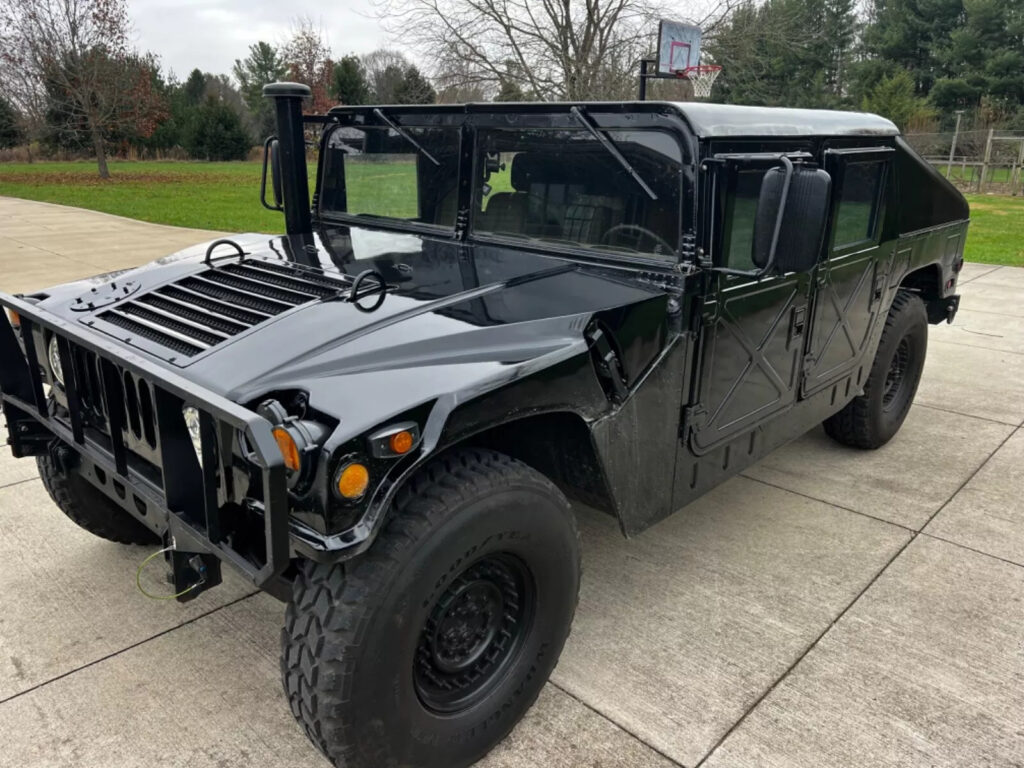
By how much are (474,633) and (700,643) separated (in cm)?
101

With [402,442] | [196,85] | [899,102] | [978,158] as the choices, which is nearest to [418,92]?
[402,442]

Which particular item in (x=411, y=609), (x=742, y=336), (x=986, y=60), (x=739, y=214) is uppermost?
(x=986, y=60)

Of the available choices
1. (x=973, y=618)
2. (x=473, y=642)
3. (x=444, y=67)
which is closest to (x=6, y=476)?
(x=473, y=642)

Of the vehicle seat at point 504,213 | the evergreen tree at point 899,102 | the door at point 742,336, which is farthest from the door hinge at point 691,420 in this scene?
the evergreen tree at point 899,102

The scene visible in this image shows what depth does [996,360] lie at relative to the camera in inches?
269

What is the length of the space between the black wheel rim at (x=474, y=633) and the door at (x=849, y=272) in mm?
Result: 1839

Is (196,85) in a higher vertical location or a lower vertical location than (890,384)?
higher

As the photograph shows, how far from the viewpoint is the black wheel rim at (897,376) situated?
4824 millimetres

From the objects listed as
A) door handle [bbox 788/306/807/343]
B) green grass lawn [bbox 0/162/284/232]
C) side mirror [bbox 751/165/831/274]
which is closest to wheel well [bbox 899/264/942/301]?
door handle [bbox 788/306/807/343]

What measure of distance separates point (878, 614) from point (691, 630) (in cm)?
77

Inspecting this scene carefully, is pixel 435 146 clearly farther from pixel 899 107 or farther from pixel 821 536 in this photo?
pixel 899 107

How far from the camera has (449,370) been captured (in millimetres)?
2150

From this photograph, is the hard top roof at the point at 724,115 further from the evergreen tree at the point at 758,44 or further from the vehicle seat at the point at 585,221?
the evergreen tree at the point at 758,44

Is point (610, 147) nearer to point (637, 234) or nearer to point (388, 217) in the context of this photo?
point (637, 234)
